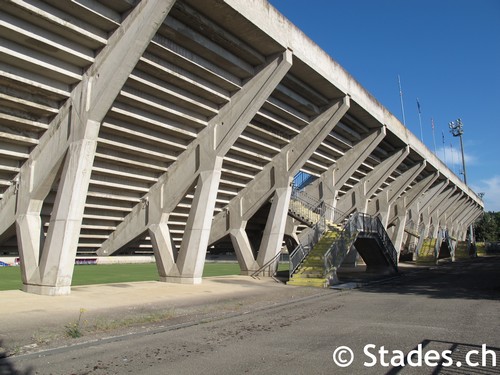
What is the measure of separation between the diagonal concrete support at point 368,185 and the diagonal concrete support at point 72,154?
81.3 feet

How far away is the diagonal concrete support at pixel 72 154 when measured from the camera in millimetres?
13055

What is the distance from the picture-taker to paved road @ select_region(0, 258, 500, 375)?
5.93 metres

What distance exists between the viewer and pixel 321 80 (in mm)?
21328

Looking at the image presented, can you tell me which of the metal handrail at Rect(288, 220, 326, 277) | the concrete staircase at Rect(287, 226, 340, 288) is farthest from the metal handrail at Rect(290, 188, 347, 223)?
the concrete staircase at Rect(287, 226, 340, 288)

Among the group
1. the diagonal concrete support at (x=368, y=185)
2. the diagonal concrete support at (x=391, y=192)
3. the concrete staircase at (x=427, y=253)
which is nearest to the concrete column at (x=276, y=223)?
the diagonal concrete support at (x=368, y=185)

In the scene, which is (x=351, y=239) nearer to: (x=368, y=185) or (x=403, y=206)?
(x=368, y=185)

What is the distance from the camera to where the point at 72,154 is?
13438 millimetres

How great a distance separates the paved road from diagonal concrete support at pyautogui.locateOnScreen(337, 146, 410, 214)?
2257cm

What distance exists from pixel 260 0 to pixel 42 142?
9900 millimetres

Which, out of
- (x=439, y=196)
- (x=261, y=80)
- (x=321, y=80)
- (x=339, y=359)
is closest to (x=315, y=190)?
(x=321, y=80)

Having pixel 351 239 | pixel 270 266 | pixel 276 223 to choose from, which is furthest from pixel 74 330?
pixel 351 239

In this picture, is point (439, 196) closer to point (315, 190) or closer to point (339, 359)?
point (315, 190)

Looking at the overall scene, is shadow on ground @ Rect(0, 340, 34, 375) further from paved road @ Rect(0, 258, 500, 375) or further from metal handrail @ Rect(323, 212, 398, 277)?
metal handrail @ Rect(323, 212, 398, 277)

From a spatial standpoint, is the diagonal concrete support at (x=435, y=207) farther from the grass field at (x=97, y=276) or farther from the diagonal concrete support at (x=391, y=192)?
the grass field at (x=97, y=276)
